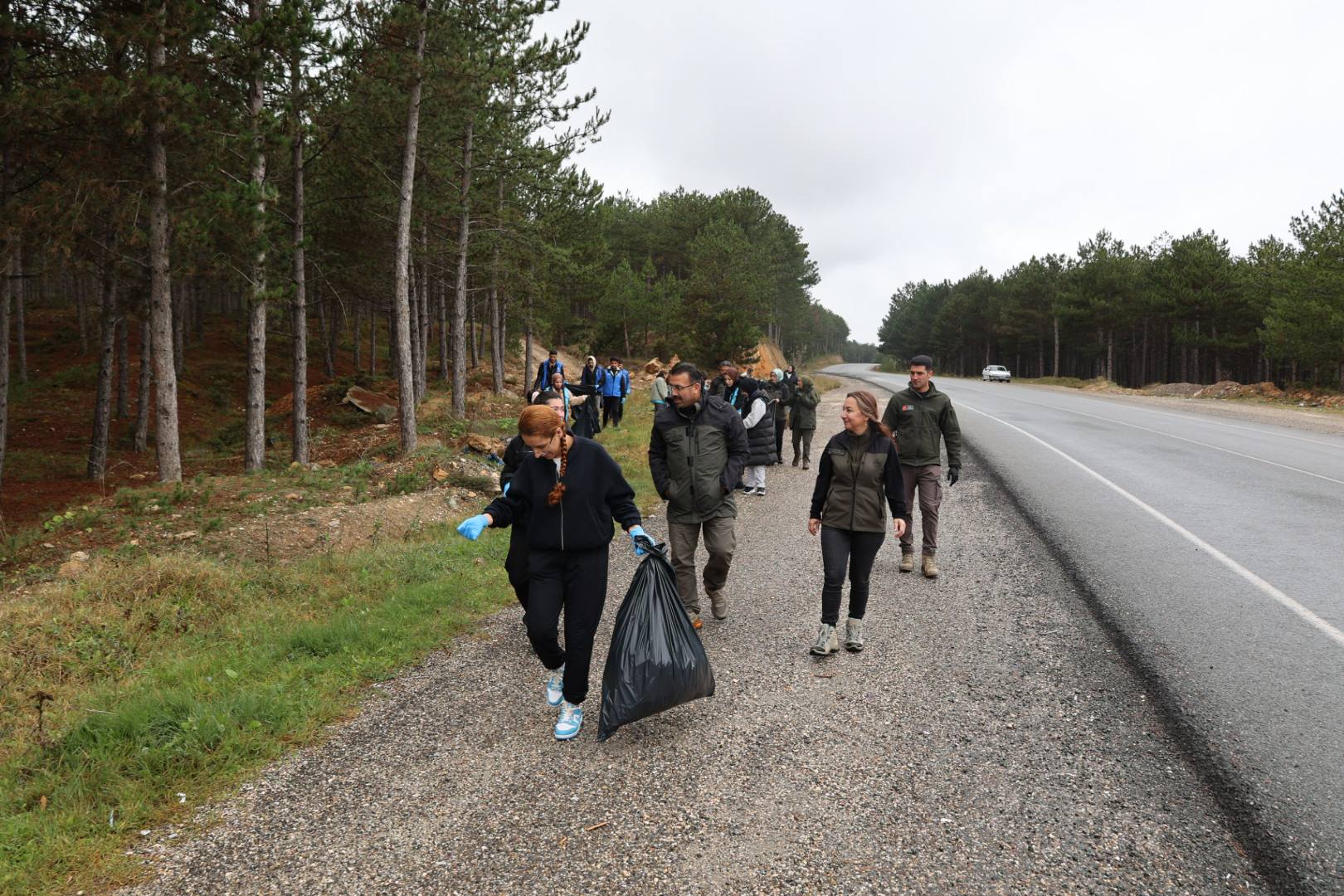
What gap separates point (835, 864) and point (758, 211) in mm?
49860

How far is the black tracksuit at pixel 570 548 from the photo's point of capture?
13.0ft

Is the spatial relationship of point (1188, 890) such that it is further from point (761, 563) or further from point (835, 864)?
point (761, 563)

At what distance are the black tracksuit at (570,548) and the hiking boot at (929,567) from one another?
4.09 m

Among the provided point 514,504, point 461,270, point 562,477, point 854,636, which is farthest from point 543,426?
point 461,270

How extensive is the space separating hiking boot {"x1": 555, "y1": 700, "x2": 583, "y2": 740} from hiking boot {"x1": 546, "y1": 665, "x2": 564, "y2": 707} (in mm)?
195

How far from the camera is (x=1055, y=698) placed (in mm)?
4348

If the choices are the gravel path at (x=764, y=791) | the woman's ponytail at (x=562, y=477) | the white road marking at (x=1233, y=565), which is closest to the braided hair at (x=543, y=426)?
the woman's ponytail at (x=562, y=477)

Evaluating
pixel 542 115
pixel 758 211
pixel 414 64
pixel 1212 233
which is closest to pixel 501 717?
pixel 414 64

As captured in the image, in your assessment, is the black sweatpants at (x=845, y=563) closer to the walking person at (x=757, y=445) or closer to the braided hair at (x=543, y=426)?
the braided hair at (x=543, y=426)

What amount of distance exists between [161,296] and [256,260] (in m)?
1.55

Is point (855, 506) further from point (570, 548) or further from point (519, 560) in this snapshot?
point (519, 560)

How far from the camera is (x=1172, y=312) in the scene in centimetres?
4369

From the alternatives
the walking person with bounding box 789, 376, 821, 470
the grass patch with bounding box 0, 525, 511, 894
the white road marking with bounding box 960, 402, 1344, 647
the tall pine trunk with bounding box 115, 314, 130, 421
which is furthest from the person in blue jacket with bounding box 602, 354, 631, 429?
the tall pine trunk with bounding box 115, 314, 130, 421

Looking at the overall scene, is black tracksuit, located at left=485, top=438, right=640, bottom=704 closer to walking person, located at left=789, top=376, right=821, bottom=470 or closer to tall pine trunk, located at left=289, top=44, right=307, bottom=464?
walking person, located at left=789, top=376, right=821, bottom=470
